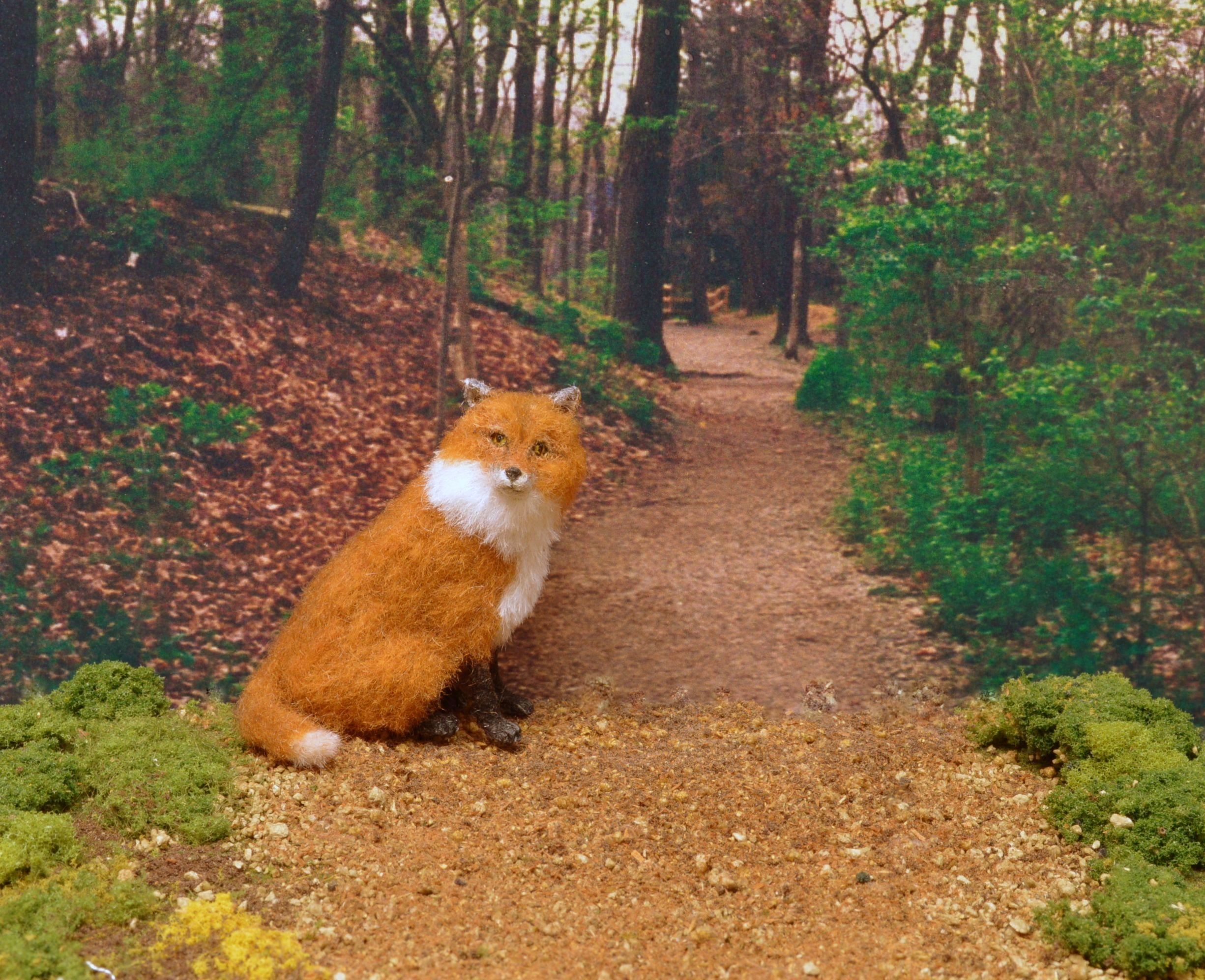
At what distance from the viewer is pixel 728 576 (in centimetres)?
483

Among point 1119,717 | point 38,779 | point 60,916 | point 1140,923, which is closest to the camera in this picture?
point 60,916

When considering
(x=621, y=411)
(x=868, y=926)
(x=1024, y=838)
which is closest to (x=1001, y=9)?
(x=621, y=411)

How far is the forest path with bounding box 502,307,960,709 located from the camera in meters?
4.63

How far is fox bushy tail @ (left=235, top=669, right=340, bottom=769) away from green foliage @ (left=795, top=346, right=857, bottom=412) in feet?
8.80

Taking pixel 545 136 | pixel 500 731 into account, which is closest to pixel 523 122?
pixel 545 136

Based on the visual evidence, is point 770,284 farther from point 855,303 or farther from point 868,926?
point 868,926

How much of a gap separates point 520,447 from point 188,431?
1.63m

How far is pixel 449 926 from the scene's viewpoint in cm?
295

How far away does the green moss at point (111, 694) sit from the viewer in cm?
392

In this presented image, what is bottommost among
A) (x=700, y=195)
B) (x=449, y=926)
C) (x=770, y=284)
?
(x=449, y=926)

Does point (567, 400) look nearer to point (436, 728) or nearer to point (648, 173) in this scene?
point (436, 728)

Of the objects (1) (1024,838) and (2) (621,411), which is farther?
(2) (621,411)

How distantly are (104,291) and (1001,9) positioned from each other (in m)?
4.24

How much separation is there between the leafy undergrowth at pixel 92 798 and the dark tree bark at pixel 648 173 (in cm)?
257
